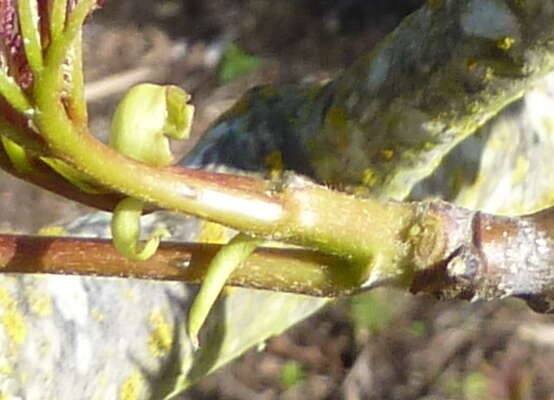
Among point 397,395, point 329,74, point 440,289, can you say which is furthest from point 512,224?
point 329,74

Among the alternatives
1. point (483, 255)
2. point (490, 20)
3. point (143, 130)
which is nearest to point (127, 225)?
point (143, 130)

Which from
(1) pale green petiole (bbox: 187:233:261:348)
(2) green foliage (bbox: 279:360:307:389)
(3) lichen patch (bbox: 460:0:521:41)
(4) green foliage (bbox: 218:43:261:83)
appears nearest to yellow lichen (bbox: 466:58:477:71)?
(3) lichen patch (bbox: 460:0:521:41)

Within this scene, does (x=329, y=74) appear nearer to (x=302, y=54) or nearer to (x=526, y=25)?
(x=302, y=54)

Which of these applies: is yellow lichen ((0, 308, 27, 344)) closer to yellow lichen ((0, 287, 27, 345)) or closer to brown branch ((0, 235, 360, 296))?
yellow lichen ((0, 287, 27, 345))

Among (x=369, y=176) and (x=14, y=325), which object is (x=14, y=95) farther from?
(x=369, y=176)

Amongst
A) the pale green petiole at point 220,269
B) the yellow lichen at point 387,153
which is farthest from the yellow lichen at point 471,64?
the pale green petiole at point 220,269

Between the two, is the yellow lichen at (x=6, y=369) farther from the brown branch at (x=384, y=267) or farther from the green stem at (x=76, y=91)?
the green stem at (x=76, y=91)
